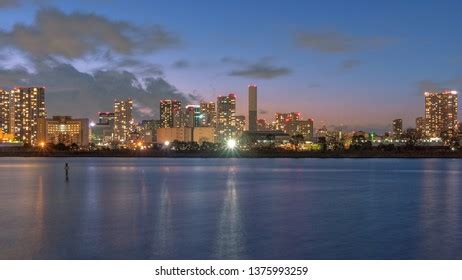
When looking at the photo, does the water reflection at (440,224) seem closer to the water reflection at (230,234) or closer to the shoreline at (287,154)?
the water reflection at (230,234)

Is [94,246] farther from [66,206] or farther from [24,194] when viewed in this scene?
[24,194]

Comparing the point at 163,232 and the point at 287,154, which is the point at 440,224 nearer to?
the point at 163,232

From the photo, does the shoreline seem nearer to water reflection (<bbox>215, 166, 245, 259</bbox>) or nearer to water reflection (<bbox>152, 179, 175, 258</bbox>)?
water reflection (<bbox>152, 179, 175, 258</bbox>)

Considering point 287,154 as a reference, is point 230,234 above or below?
below

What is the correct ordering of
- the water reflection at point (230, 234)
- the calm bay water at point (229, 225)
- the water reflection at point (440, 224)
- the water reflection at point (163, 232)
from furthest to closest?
the water reflection at point (440, 224)
the water reflection at point (163, 232)
the calm bay water at point (229, 225)
the water reflection at point (230, 234)

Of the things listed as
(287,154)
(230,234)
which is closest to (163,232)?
(230,234)

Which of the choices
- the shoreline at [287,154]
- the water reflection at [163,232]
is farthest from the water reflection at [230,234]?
the shoreline at [287,154]

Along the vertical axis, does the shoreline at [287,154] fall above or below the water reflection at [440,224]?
above

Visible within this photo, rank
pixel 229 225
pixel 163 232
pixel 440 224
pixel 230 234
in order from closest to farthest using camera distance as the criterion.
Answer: pixel 230 234 → pixel 163 232 → pixel 229 225 → pixel 440 224

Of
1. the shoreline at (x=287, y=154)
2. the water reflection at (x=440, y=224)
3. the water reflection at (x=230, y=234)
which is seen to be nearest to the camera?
the water reflection at (x=230, y=234)

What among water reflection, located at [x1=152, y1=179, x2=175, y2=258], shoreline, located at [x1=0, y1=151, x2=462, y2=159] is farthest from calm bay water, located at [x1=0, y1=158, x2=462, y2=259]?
shoreline, located at [x1=0, y1=151, x2=462, y2=159]

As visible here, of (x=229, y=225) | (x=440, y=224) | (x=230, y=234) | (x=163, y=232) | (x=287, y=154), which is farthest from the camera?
(x=287, y=154)

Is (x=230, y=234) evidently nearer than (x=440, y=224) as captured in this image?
Yes
